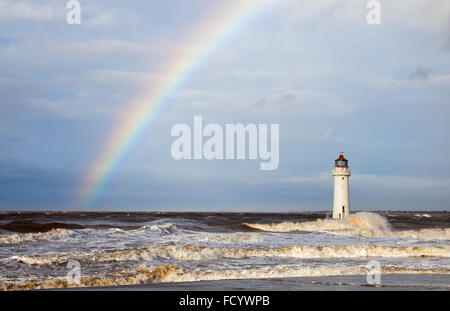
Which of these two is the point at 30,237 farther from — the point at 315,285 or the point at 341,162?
the point at 341,162

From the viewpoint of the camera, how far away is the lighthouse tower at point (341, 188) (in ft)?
129

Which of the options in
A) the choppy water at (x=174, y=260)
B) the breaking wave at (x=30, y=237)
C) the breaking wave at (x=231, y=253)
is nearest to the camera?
the choppy water at (x=174, y=260)

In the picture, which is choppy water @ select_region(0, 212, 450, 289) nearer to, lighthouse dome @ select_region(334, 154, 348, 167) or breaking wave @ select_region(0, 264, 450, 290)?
breaking wave @ select_region(0, 264, 450, 290)

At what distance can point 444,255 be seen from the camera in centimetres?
1948

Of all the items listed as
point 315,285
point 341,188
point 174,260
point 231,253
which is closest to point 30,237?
point 174,260

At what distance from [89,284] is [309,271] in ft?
17.2

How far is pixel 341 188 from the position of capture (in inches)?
1556

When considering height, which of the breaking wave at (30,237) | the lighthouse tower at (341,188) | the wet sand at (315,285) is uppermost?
the lighthouse tower at (341,188)

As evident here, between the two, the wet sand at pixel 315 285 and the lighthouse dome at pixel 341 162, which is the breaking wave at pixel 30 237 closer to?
the wet sand at pixel 315 285

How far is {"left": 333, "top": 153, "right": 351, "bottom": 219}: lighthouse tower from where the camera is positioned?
39281mm

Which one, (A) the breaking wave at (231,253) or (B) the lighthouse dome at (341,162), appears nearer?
(A) the breaking wave at (231,253)

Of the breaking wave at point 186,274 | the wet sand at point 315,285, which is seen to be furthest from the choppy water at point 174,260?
the wet sand at point 315,285

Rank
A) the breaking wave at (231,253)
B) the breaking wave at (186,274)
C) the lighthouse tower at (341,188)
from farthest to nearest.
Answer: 1. the lighthouse tower at (341,188)
2. the breaking wave at (231,253)
3. the breaking wave at (186,274)
